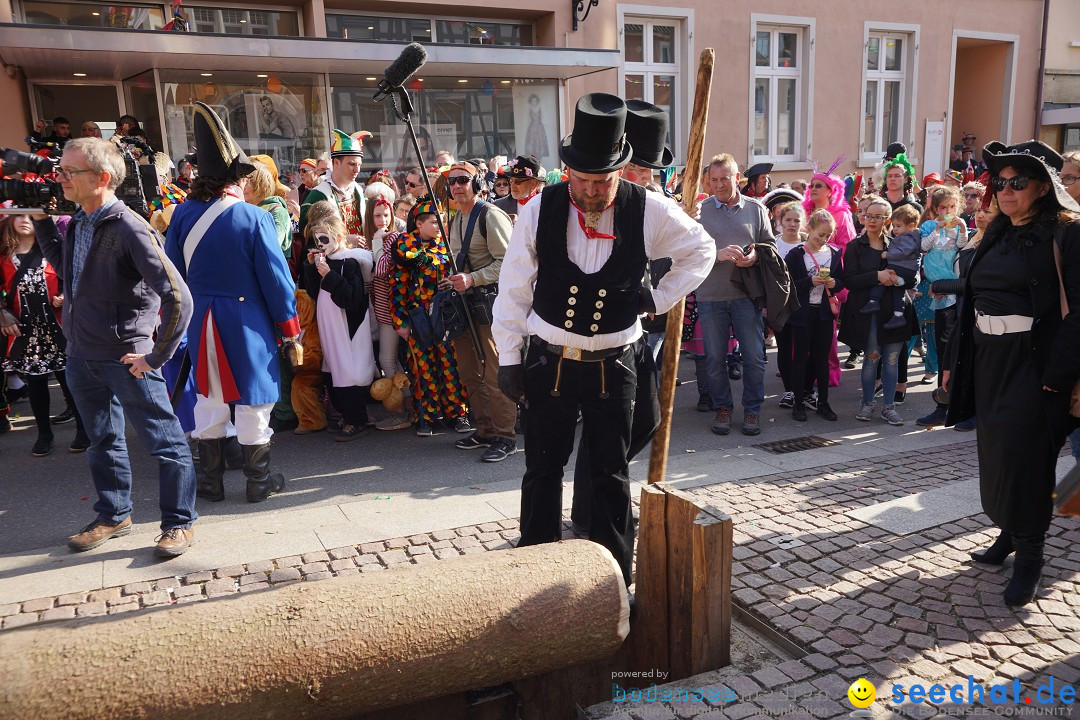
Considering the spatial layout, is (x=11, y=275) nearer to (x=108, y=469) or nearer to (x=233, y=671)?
(x=108, y=469)

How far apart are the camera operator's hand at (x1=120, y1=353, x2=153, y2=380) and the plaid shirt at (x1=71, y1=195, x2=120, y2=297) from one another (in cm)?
42

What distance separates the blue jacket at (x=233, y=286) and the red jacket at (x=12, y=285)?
201 centimetres

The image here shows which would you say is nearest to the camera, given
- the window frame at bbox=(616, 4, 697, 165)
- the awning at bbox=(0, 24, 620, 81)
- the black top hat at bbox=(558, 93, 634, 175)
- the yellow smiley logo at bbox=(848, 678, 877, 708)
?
the yellow smiley logo at bbox=(848, 678, 877, 708)

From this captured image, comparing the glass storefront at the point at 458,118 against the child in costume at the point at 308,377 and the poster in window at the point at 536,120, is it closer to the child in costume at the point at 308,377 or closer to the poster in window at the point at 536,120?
the poster in window at the point at 536,120

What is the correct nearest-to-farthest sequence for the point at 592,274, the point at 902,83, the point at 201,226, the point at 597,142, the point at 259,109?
the point at 597,142, the point at 592,274, the point at 201,226, the point at 259,109, the point at 902,83

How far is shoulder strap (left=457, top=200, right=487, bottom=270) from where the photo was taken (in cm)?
561

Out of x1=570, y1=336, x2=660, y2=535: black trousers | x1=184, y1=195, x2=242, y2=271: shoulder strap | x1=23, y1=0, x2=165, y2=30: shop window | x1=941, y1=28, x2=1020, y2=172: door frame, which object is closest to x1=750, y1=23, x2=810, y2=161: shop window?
x1=941, y1=28, x2=1020, y2=172: door frame

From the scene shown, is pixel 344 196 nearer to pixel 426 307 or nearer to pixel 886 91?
pixel 426 307

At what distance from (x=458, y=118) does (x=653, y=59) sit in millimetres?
4012

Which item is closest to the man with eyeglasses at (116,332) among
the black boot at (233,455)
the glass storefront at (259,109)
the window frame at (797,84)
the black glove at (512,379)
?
the black boot at (233,455)

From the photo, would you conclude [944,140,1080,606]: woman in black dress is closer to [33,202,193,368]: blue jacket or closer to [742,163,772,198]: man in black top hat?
[33,202,193,368]: blue jacket

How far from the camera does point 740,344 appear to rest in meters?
6.34

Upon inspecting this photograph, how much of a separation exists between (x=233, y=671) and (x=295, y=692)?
195mm

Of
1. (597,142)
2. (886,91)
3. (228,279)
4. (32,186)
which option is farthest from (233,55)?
(886,91)
